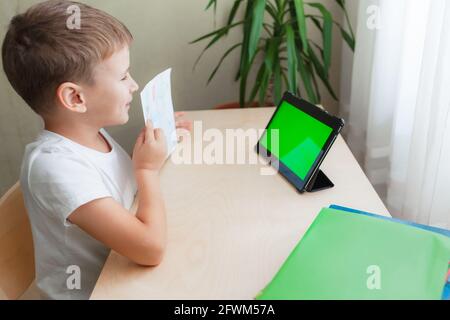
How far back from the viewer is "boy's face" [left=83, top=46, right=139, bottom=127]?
92 cm

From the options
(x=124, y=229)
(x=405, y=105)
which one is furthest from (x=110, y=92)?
(x=405, y=105)

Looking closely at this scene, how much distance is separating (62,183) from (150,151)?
9.3 inches

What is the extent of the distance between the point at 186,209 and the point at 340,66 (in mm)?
1173

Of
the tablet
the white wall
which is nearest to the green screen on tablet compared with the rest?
the tablet

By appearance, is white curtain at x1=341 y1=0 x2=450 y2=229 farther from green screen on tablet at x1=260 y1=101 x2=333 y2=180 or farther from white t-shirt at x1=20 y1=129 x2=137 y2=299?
white t-shirt at x1=20 y1=129 x2=137 y2=299

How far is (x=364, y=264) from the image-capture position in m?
0.74

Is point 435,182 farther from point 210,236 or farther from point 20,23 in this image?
point 20,23

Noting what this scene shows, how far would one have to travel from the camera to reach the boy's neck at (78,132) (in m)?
0.97

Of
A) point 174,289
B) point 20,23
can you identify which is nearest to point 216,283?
point 174,289

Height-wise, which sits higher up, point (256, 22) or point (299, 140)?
point (256, 22)

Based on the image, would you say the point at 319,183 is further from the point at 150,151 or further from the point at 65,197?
the point at 65,197

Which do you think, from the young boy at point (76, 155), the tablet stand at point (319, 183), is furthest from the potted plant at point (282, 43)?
the young boy at point (76, 155)

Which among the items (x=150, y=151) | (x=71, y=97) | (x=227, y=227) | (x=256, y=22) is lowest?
(x=227, y=227)

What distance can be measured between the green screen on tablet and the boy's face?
0.39m
